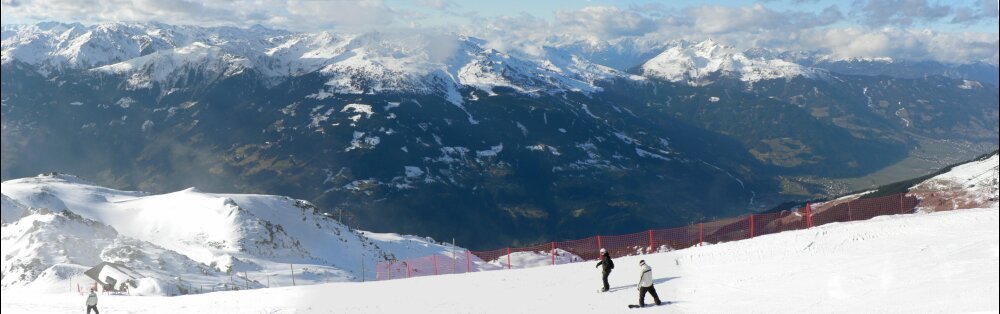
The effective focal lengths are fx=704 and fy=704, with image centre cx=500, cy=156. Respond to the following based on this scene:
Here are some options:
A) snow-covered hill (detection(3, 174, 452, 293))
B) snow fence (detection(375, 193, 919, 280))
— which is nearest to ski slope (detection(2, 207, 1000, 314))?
snow fence (detection(375, 193, 919, 280))

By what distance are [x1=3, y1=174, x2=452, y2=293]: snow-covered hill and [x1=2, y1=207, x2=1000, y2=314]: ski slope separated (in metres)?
36.3

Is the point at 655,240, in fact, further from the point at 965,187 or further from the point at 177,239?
the point at 965,187

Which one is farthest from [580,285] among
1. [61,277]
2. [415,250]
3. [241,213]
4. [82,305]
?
[415,250]

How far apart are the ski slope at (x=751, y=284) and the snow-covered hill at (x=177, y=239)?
36281 millimetres

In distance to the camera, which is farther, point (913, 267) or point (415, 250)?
point (415, 250)

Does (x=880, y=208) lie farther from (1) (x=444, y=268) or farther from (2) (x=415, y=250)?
(2) (x=415, y=250)

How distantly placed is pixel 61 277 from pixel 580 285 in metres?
60.8

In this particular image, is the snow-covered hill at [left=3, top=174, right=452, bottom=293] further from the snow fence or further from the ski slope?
the ski slope

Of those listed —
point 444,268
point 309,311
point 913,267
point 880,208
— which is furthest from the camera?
point 444,268

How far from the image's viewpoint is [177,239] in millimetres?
106062

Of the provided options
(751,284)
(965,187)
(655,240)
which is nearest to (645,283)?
(751,284)

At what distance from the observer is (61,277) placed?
71375mm

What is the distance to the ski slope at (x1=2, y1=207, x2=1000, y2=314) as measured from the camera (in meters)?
27.0

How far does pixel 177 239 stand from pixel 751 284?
9590 centimetres
